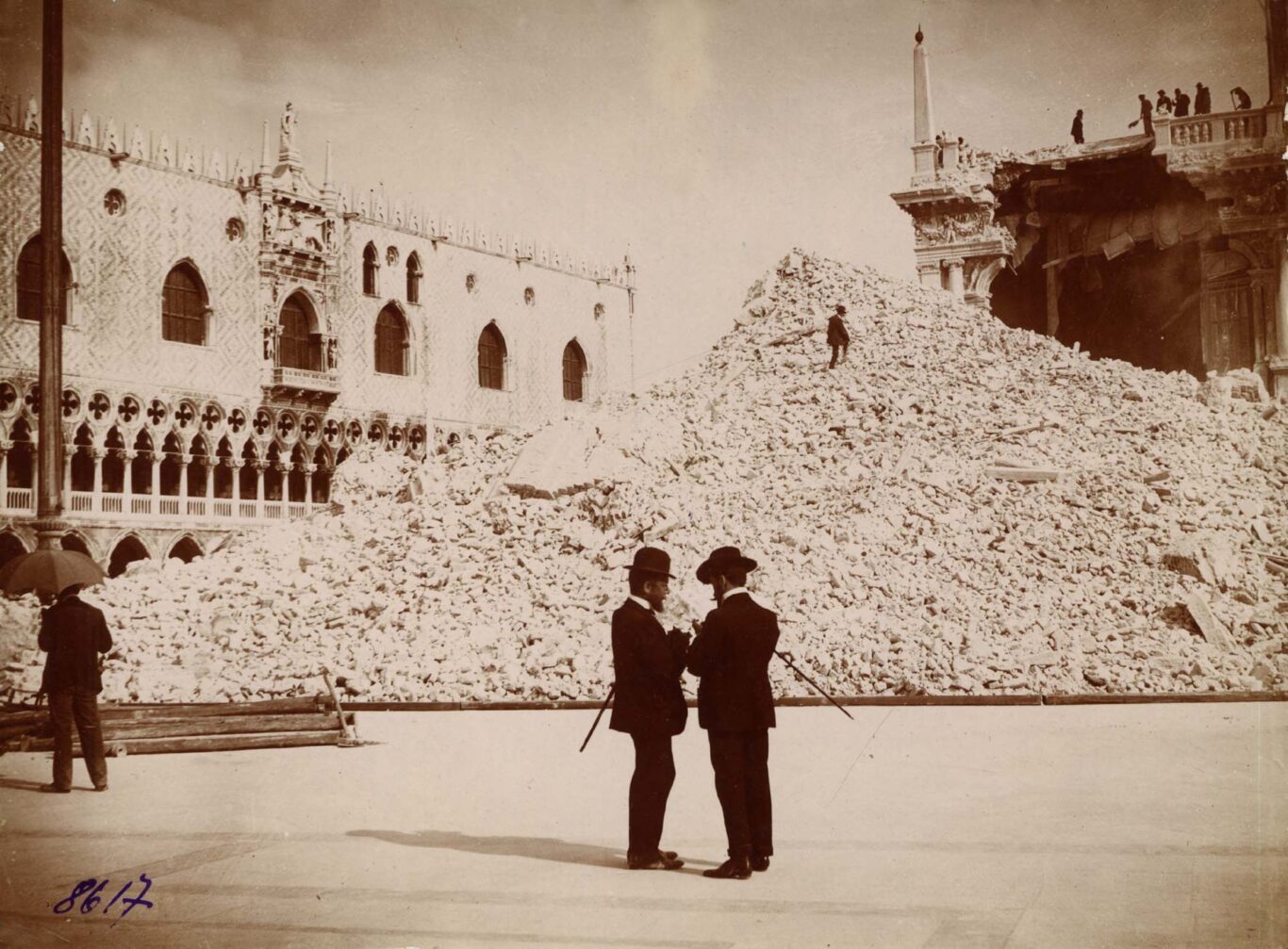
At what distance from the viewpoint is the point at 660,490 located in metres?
19.7

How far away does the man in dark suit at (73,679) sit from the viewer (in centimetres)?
921

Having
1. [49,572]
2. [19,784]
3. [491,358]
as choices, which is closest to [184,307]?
[491,358]

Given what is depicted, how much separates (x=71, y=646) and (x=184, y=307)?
92.1 ft

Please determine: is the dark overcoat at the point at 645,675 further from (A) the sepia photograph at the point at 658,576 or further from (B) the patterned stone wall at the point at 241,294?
(B) the patterned stone wall at the point at 241,294

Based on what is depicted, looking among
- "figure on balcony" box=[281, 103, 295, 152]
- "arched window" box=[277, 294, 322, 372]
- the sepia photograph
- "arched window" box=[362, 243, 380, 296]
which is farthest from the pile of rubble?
"arched window" box=[362, 243, 380, 296]

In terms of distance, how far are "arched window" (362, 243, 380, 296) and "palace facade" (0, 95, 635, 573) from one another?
5 cm

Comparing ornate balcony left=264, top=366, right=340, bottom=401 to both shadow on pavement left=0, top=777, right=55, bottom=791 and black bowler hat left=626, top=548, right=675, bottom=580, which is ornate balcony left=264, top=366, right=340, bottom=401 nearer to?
shadow on pavement left=0, top=777, right=55, bottom=791

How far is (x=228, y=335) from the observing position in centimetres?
3672

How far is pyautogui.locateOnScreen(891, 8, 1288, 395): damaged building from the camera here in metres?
25.3

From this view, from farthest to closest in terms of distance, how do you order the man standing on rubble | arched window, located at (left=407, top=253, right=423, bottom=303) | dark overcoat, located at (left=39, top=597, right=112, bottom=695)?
arched window, located at (left=407, top=253, right=423, bottom=303) → the man standing on rubble → dark overcoat, located at (left=39, top=597, right=112, bottom=695)

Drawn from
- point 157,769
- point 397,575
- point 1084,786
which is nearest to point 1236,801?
point 1084,786

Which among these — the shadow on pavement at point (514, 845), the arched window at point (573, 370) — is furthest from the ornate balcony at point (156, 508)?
the shadow on pavement at point (514, 845)

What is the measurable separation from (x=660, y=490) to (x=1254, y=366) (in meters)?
11.4

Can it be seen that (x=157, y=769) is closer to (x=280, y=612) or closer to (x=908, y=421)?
(x=280, y=612)
